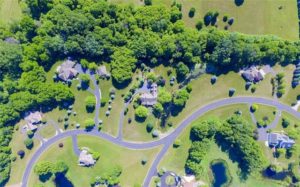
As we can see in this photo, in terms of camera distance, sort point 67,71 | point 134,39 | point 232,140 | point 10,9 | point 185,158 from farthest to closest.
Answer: point 185,158 < point 10,9 < point 67,71 < point 232,140 < point 134,39

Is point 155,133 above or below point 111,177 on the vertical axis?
above

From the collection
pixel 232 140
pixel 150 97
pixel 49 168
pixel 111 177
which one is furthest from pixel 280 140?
pixel 49 168

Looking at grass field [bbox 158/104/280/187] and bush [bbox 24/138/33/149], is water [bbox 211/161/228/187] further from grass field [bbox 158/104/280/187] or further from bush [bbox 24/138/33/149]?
bush [bbox 24/138/33/149]

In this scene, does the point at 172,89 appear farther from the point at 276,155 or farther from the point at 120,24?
the point at 276,155

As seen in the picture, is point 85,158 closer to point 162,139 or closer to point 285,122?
point 162,139

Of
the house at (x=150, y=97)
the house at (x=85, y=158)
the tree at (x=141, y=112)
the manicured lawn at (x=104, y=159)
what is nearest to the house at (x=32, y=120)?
the manicured lawn at (x=104, y=159)

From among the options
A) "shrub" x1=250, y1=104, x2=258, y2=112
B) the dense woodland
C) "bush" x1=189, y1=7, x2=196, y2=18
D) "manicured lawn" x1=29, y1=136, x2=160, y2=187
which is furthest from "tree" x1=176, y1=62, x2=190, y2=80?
"manicured lawn" x1=29, y1=136, x2=160, y2=187

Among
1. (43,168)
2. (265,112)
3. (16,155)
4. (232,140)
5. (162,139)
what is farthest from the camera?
(16,155)

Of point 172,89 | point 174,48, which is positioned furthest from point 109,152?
point 174,48
